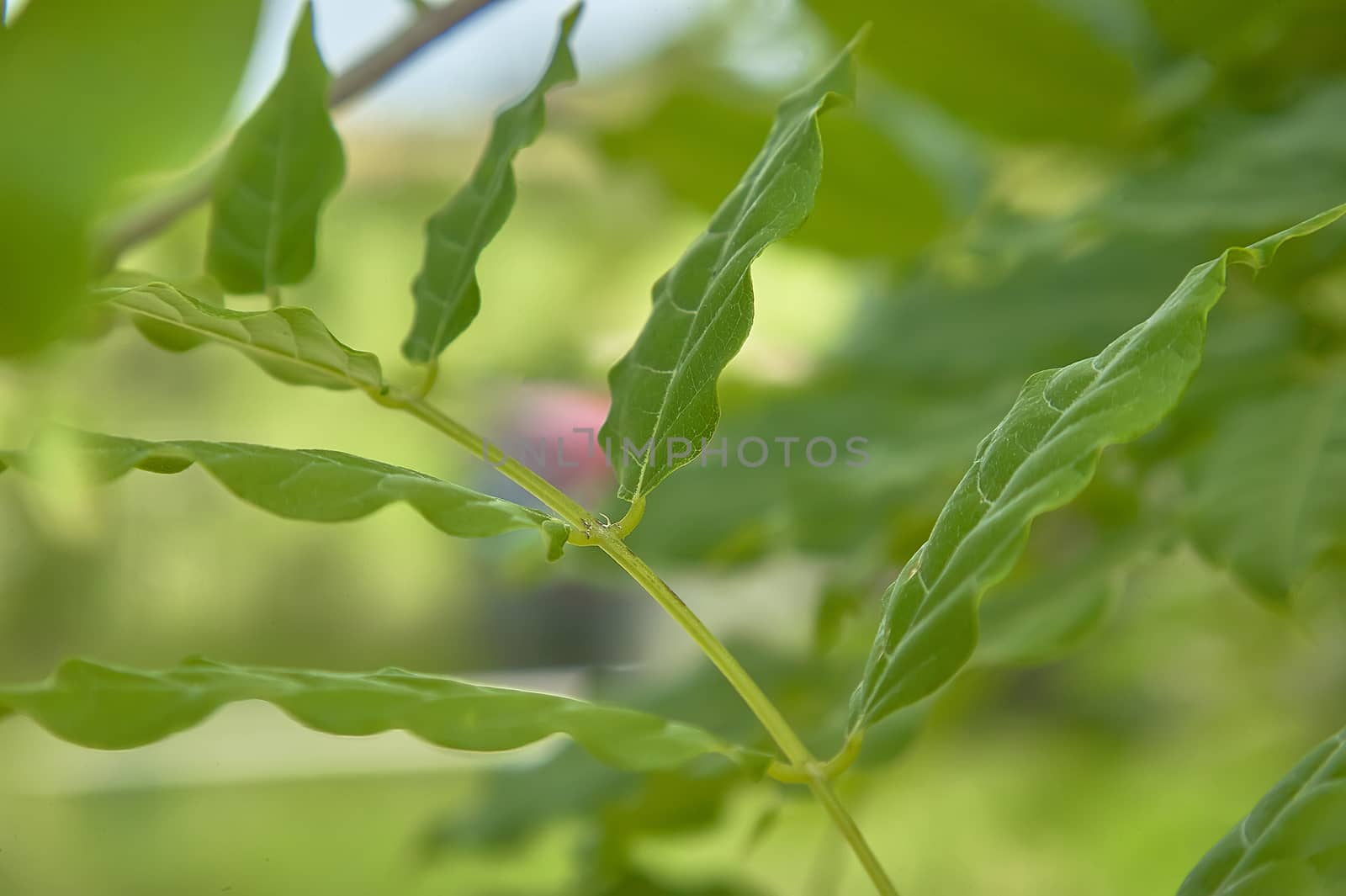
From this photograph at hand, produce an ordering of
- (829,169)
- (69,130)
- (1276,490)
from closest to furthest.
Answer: (69,130)
(1276,490)
(829,169)

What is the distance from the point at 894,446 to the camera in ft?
0.89

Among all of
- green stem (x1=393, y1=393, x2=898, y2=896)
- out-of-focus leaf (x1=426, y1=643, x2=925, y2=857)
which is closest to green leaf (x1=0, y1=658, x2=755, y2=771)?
green stem (x1=393, y1=393, x2=898, y2=896)

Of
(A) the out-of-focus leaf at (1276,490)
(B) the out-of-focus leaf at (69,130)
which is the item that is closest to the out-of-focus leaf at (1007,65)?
(A) the out-of-focus leaf at (1276,490)

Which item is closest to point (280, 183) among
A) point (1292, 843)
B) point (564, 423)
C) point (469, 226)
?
point (469, 226)

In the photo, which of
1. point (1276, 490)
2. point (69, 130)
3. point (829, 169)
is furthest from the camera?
point (829, 169)

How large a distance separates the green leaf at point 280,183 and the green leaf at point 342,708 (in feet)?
0.21

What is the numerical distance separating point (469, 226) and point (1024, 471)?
74 mm

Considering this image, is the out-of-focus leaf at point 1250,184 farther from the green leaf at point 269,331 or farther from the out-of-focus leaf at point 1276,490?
the green leaf at point 269,331

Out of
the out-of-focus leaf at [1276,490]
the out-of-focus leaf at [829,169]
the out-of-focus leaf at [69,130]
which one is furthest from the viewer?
the out-of-focus leaf at [829,169]

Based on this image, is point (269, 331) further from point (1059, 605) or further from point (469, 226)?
point (1059, 605)

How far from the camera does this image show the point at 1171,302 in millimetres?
113

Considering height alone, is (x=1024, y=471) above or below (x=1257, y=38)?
below

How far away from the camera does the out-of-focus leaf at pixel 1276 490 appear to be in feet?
0.61

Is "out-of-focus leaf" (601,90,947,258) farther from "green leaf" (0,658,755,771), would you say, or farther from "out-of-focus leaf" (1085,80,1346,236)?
"green leaf" (0,658,755,771)
